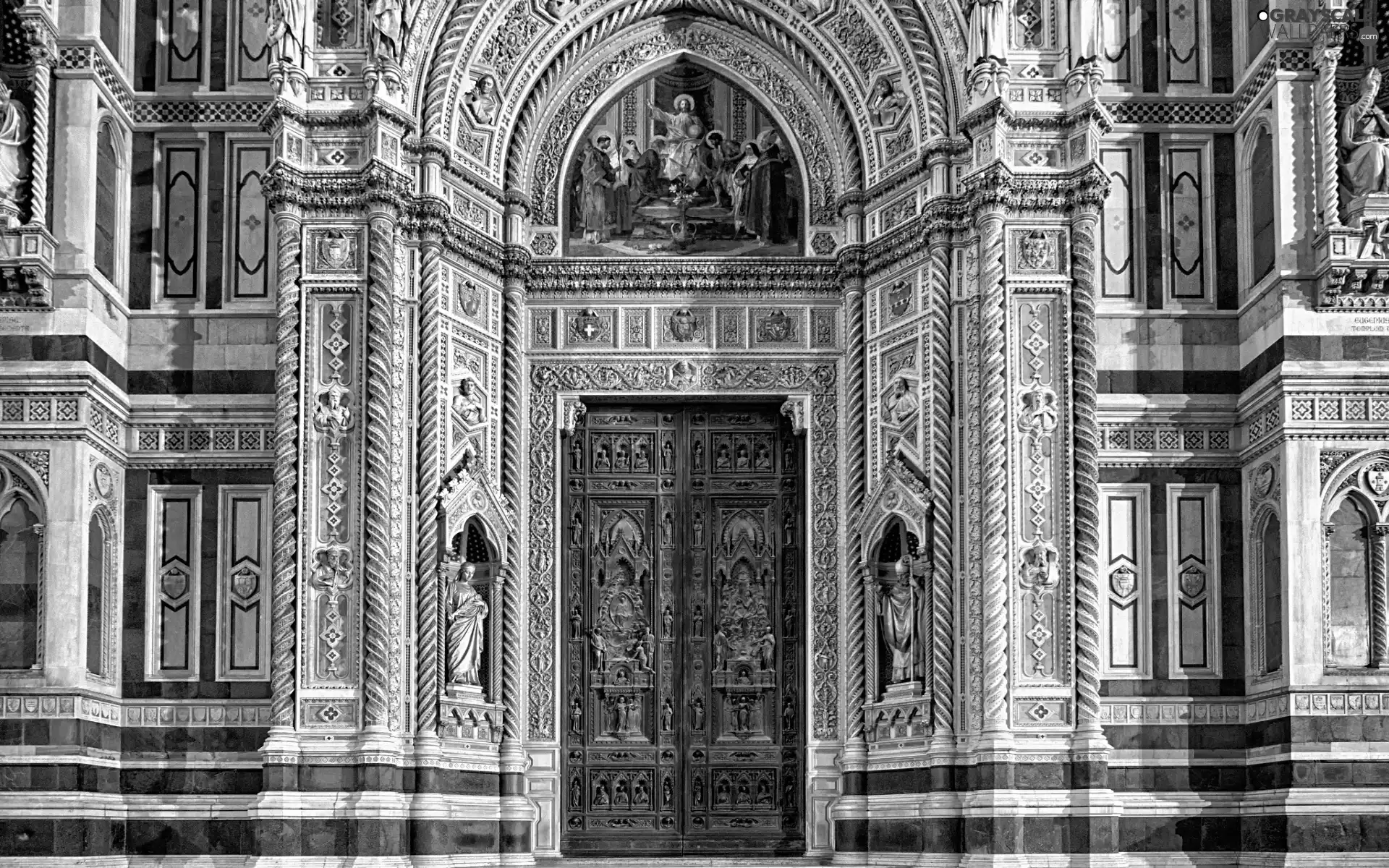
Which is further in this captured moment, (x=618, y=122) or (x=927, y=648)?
(x=618, y=122)

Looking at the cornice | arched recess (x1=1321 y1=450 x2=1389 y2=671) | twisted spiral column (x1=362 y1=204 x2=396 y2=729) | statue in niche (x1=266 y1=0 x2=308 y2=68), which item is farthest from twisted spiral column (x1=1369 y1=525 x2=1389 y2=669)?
statue in niche (x1=266 y1=0 x2=308 y2=68)

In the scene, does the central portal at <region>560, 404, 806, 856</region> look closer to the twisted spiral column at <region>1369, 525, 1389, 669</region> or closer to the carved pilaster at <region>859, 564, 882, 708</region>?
the carved pilaster at <region>859, 564, 882, 708</region>

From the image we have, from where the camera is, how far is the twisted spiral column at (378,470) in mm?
18734

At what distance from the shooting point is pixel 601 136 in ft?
71.9

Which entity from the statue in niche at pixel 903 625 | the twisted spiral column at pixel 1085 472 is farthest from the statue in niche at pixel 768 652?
the twisted spiral column at pixel 1085 472

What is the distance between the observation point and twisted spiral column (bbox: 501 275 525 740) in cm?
2034

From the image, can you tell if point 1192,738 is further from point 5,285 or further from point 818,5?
point 5,285

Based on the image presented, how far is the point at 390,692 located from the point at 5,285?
5.56 m

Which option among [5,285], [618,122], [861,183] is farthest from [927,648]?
[5,285]

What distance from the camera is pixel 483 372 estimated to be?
67.7 ft

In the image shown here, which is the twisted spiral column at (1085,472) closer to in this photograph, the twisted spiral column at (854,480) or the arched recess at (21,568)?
the twisted spiral column at (854,480)

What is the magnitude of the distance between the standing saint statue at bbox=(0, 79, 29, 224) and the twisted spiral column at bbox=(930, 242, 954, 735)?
30.9 feet

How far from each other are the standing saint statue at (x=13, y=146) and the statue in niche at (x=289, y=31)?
104 inches

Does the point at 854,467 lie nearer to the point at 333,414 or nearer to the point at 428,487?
the point at 428,487
